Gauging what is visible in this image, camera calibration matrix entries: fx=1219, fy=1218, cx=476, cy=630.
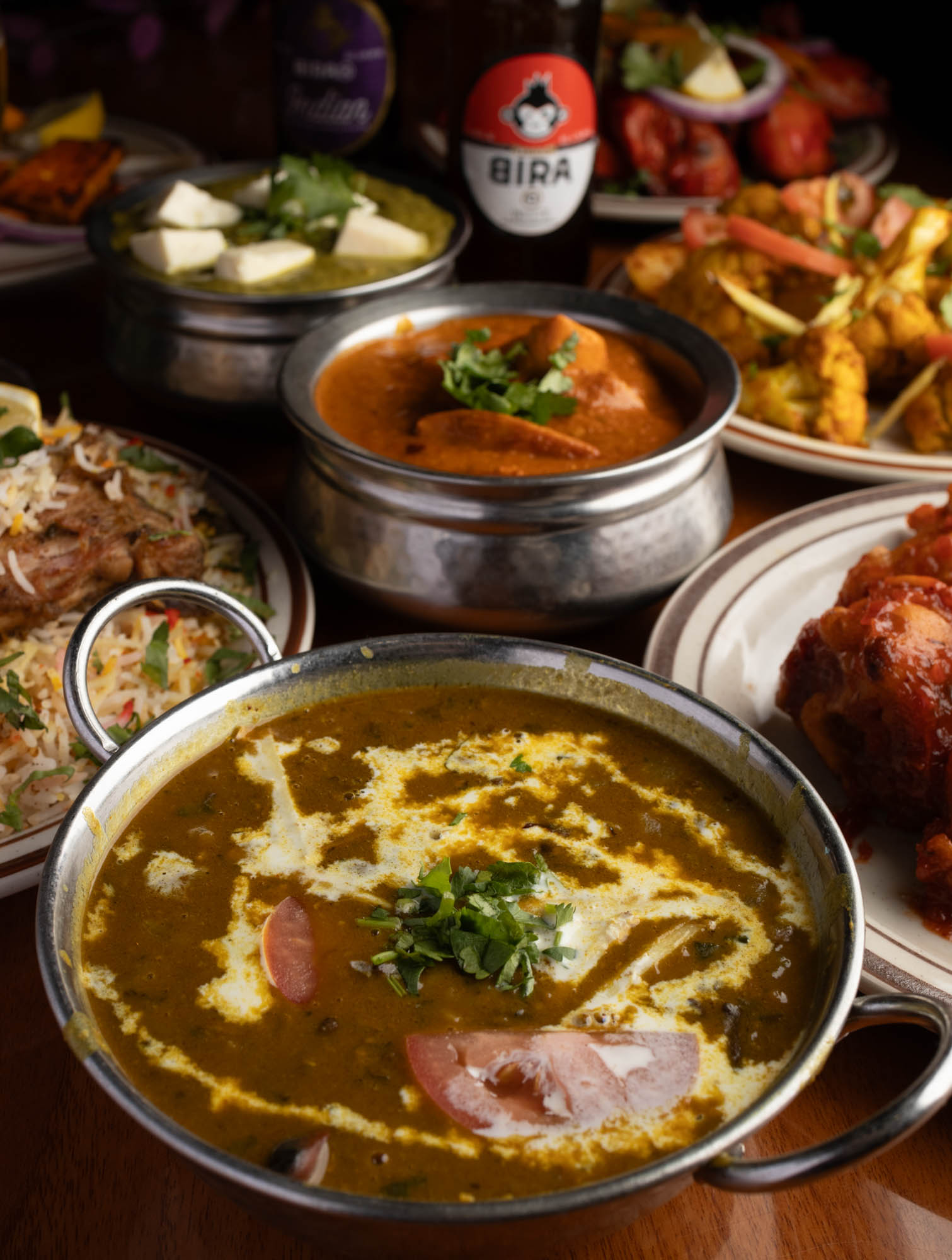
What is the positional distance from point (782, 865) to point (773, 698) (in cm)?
66

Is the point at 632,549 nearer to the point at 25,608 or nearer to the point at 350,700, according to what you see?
the point at 350,700

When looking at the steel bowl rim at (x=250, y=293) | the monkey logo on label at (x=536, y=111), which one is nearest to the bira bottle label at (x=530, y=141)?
the monkey logo on label at (x=536, y=111)

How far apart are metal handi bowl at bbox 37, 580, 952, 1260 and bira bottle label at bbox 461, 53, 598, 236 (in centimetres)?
169

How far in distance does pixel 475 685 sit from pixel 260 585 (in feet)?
2.18

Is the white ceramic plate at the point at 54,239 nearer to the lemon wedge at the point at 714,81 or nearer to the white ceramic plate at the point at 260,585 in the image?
the white ceramic plate at the point at 260,585

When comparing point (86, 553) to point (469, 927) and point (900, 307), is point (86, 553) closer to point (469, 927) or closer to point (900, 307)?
point (469, 927)

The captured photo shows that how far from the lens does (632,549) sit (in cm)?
199

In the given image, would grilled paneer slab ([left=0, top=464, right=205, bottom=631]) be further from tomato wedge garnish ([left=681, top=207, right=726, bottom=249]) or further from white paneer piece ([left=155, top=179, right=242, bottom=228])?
tomato wedge garnish ([left=681, top=207, right=726, bottom=249])

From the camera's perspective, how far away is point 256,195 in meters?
2.83

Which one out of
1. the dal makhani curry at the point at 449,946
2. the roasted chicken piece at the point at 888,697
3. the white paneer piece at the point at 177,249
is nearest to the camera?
the dal makhani curry at the point at 449,946

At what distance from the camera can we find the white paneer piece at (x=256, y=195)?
9.25 ft

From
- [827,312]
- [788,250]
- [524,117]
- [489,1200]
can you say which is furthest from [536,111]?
[489,1200]

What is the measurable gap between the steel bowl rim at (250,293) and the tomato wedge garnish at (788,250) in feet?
2.14

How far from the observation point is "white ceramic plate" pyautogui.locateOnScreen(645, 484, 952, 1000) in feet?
4.98
